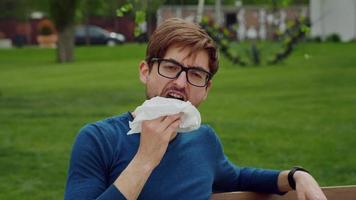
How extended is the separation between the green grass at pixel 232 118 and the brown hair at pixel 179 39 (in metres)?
4.72

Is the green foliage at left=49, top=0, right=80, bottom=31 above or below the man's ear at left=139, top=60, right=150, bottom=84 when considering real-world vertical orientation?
below

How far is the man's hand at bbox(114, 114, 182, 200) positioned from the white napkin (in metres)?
0.02

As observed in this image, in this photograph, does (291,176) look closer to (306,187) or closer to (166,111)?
(306,187)

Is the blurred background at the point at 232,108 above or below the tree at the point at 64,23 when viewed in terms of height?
above

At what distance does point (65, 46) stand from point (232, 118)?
95.0 feet

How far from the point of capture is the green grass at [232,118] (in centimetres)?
885

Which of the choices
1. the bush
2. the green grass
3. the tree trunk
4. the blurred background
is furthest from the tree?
the bush

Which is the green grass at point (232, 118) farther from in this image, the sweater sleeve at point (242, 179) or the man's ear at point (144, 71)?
the man's ear at point (144, 71)

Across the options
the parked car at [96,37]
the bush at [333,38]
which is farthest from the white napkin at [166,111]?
the parked car at [96,37]

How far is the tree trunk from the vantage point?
4122 centimetres

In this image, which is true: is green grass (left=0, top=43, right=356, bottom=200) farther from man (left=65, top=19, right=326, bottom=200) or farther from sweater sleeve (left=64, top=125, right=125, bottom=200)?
sweater sleeve (left=64, top=125, right=125, bottom=200)

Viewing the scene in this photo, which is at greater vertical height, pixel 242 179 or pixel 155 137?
A: pixel 155 137

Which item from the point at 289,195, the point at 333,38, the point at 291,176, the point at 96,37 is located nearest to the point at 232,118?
the point at 289,195

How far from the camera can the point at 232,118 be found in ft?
44.9
